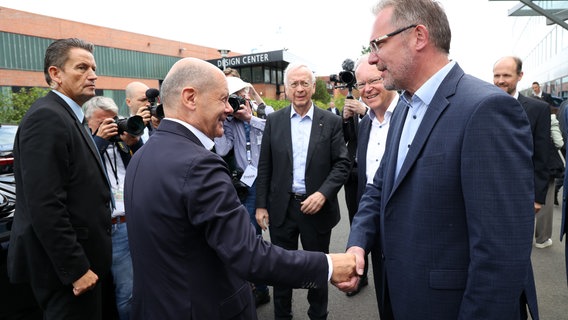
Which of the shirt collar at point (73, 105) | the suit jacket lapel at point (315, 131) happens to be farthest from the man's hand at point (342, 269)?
the shirt collar at point (73, 105)

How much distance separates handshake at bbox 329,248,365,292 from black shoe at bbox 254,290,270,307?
81.7 inches

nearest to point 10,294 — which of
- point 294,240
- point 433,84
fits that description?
point 294,240

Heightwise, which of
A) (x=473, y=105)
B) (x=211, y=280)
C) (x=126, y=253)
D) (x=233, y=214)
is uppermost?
(x=473, y=105)

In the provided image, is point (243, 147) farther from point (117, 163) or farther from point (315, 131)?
point (117, 163)

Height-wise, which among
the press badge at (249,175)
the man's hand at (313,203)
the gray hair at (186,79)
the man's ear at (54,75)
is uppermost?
Answer: the man's ear at (54,75)

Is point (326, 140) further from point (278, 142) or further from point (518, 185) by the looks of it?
point (518, 185)

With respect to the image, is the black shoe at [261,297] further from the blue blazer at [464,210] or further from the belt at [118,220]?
the blue blazer at [464,210]

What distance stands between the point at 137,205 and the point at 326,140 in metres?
2.04

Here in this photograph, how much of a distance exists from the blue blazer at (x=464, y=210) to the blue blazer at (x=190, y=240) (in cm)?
47

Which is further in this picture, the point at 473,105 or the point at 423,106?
the point at 423,106

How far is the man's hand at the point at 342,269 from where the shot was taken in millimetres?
1803

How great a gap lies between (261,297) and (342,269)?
2.21 metres

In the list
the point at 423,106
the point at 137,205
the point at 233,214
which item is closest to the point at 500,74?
the point at 423,106

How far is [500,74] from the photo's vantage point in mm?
3971
